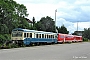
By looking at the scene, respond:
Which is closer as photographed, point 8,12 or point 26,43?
point 26,43

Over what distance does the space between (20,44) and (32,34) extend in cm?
398

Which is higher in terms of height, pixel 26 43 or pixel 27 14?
pixel 27 14

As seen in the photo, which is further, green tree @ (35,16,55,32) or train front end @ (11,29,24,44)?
green tree @ (35,16,55,32)

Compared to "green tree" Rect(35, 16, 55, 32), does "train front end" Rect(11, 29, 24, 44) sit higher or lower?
lower

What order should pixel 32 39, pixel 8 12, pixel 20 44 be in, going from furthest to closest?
1. pixel 8 12
2. pixel 32 39
3. pixel 20 44

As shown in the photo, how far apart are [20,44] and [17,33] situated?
2.14m

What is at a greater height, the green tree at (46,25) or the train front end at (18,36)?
the green tree at (46,25)

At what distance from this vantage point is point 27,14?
83.4 metres

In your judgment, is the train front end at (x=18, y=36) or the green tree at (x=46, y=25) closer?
the train front end at (x=18, y=36)

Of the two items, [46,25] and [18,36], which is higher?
[46,25]

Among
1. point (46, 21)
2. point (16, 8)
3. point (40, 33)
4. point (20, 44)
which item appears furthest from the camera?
point (46, 21)

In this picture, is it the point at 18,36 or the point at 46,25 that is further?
the point at 46,25

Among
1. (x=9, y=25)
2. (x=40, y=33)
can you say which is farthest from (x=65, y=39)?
(x=40, y=33)

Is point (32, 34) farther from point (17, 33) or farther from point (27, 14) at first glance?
point (27, 14)
